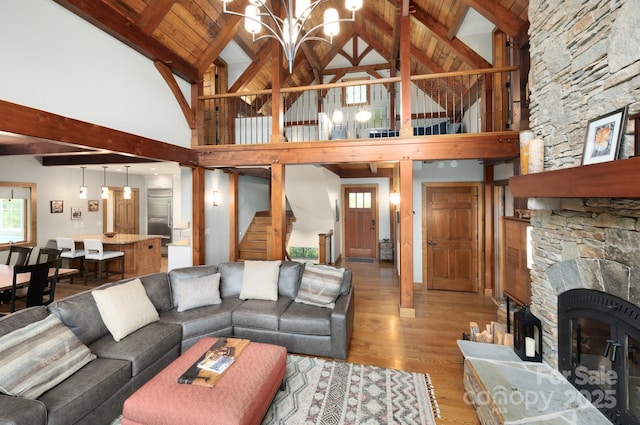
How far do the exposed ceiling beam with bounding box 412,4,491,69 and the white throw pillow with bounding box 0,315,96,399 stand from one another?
19.2ft

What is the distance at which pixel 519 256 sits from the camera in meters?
3.33

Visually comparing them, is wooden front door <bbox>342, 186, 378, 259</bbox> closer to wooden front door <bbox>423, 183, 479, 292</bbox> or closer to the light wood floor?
the light wood floor

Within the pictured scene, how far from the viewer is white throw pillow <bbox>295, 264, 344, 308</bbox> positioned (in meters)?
3.37

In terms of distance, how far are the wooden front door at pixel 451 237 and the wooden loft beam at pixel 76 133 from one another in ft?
15.2

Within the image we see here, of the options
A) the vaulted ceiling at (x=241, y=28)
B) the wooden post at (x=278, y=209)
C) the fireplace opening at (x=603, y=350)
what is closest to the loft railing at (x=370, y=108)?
the vaulted ceiling at (x=241, y=28)

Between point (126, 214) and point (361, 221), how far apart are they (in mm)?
7167

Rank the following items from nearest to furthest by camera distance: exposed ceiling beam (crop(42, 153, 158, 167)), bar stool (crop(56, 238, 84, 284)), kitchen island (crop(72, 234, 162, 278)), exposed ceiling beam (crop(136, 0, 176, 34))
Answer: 1. exposed ceiling beam (crop(136, 0, 176, 34))
2. exposed ceiling beam (crop(42, 153, 158, 167))
3. bar stool (crop(56, 238, 84, 284))
4. kitchen island (crop(72, 234, 162, 278))

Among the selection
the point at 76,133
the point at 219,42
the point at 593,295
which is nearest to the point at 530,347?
the point at 593,295

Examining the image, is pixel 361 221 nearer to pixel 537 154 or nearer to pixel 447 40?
pixel 447 40

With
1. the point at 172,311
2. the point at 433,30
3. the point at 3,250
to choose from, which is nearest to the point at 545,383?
the point at 172,311

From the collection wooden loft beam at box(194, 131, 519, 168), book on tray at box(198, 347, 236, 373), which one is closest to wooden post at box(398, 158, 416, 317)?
wooden loft beam at box(194, 131, 519, 168)

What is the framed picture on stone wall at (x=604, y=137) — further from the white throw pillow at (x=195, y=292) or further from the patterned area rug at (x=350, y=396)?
the white throw pillow at (x=195, y=292)

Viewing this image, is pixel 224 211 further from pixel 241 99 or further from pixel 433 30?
pixel 433 30

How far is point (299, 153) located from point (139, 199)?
6.96 metres
